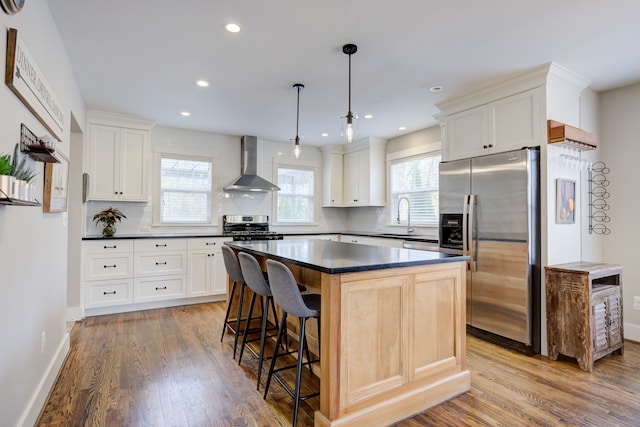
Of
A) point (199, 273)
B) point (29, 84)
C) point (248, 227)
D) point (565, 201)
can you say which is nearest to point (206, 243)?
point (199, 273)

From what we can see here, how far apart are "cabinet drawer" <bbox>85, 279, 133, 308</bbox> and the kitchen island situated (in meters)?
2.90

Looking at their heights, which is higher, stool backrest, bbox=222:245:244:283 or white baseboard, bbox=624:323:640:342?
stool backrest, bbox=222:245:244:283

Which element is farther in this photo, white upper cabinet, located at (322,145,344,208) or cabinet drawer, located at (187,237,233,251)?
white upper cabinet, located at (322,145,344,208)

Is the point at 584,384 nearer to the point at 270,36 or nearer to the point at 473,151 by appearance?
the point at 473,151

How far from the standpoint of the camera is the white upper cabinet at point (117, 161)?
14.4 ft

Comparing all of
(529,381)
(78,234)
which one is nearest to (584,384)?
(529,381)

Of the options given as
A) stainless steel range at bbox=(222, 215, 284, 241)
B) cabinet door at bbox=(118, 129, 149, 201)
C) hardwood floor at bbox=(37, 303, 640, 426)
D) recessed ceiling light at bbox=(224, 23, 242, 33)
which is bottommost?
hardwood floor at bbox=(37, 303, 640, 426)

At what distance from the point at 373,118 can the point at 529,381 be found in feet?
11.0

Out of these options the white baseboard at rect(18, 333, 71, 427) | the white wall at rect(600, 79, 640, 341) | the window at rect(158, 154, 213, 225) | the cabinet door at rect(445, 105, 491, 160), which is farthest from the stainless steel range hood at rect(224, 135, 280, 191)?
the white wall at rect(600, 79, 640, 341)

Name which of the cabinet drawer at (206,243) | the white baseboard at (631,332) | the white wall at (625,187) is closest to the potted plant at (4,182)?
the cabinet drawer at (206,243)

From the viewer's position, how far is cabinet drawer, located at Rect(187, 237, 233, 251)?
4.79 meters

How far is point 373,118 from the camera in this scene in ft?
15.1

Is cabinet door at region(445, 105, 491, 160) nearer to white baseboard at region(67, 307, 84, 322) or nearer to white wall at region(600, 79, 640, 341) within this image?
white wall at region(600, 79, 640, 341)

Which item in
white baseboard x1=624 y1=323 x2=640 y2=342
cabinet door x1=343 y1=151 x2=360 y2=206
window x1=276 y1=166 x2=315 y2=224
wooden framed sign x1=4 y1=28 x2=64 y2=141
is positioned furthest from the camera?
window x1=276 y1=166 x2=315 y2=224
